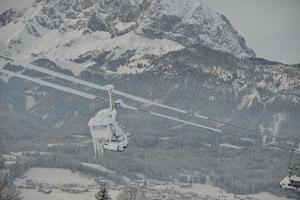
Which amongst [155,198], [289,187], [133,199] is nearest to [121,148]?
[289,187]

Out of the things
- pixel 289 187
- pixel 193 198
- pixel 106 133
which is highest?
pixel 106 133

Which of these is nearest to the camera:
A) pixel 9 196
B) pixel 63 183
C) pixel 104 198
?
pixel 104 198

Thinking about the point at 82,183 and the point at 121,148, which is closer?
the point at 121,148

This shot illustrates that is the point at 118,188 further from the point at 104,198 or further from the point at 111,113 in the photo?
the point at 111,113

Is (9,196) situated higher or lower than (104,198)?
lower

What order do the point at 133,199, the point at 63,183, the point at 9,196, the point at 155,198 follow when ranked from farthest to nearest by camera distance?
1. the point at 63,183
2. the point at 155,198
3. the point at 133,199
4. the point at 9,196

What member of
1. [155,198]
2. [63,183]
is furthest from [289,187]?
[63,183]
